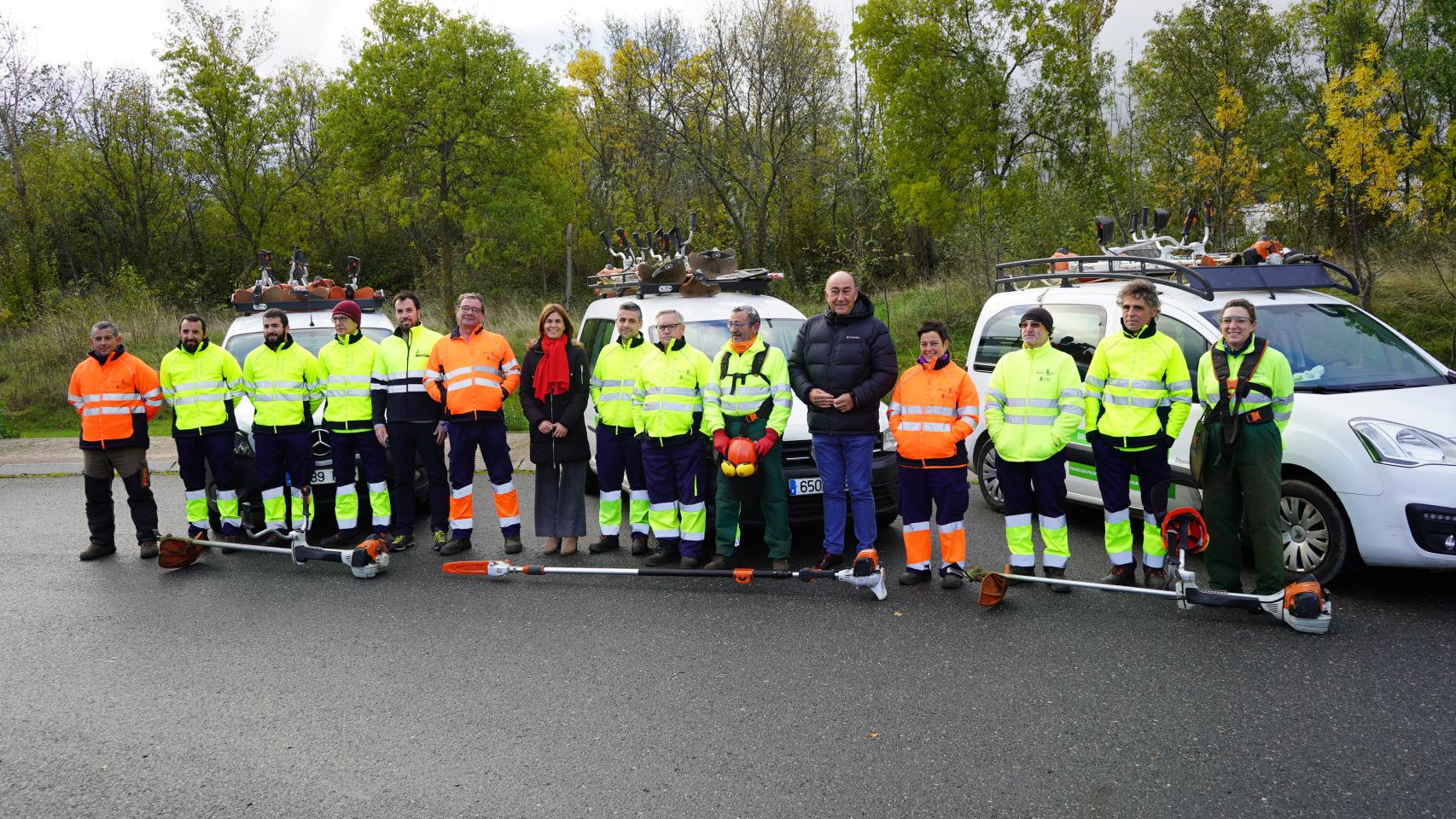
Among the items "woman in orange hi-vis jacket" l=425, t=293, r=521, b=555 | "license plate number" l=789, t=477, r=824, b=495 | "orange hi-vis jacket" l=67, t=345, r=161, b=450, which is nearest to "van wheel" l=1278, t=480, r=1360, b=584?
"license plate number" l=789, t=477, r=824, b=495

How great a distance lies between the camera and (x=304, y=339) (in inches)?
356

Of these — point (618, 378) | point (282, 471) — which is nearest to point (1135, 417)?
point (618, 378)

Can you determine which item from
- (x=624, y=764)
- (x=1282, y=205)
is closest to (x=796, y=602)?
(x=624, y=764)

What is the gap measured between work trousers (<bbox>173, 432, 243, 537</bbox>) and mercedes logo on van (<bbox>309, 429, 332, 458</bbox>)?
2.06 feet

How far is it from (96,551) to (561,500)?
3.76 m

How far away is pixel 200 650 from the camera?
5246 millimetres

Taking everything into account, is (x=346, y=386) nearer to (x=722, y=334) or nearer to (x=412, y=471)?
(x=412, y=471)

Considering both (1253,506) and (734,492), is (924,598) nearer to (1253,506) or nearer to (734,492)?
(734,492)

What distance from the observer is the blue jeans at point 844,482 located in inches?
239

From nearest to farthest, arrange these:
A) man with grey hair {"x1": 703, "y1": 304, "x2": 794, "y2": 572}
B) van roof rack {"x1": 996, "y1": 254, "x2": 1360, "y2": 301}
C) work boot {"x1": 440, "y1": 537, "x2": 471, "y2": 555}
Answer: man with grey hair {"x1": 703, "y1": 304, "x2": 794, "y2": 572} → van roof rack {"x1": 996, "y1": 254, "x2": 1360, "y2": 301} → work boot {"x1": 440, "y1": 537, "x2": 471, "y2": 555}

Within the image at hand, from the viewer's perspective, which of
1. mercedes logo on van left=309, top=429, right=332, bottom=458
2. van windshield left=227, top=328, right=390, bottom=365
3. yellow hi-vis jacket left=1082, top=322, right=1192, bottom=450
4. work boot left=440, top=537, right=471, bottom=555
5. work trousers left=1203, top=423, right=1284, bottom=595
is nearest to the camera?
work trousers left=1203, top=423, right=1284, bottom=595

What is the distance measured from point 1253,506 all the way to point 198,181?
29998 mm

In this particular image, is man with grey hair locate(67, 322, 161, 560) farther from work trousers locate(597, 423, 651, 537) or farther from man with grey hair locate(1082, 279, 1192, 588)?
man with grey hair locate(1082, 279, 1192, 588)

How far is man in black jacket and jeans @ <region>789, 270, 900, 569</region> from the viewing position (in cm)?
602
